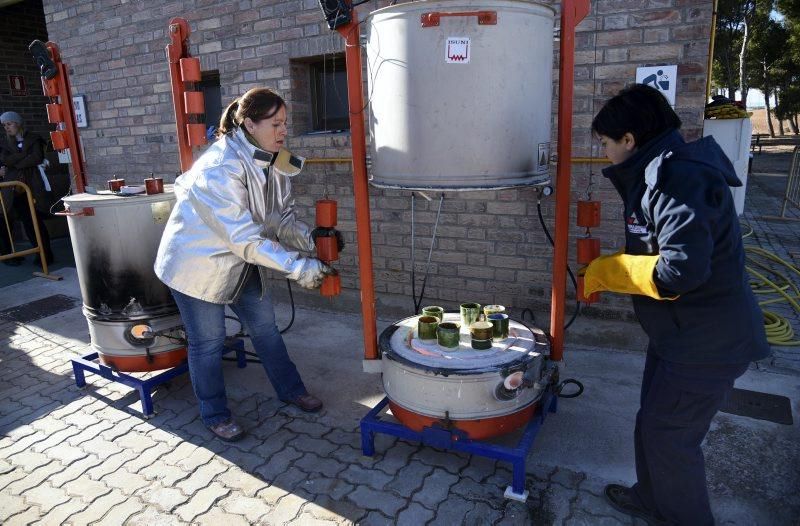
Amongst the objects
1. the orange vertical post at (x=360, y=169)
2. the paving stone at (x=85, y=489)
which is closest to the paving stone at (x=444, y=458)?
the orange vertical post at (x=360, y=169)

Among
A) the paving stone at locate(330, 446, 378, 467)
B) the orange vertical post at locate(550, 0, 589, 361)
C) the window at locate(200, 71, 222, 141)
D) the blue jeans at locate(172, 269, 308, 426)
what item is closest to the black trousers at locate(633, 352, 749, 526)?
the orange vertical post at locate(550, 0, 589, 361)

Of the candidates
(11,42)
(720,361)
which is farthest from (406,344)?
(11,42)

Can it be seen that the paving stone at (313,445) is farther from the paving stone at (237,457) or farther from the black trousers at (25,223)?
the black trousers at (25,223)

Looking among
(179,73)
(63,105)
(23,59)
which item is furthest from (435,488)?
(23,59)

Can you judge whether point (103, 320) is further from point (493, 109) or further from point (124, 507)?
point (493, 109)

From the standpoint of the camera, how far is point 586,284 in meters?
2.32

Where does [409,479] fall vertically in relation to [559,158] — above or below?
below

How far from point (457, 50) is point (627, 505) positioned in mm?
2079

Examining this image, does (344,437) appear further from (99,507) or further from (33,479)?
(33,479)

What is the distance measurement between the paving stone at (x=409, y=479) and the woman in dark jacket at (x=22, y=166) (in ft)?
20.1

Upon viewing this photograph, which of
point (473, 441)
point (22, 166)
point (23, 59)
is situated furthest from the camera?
point (23, 59)

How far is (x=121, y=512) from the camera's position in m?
2.59

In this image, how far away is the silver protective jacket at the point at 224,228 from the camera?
2707 mm

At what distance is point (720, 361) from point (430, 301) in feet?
9.22
